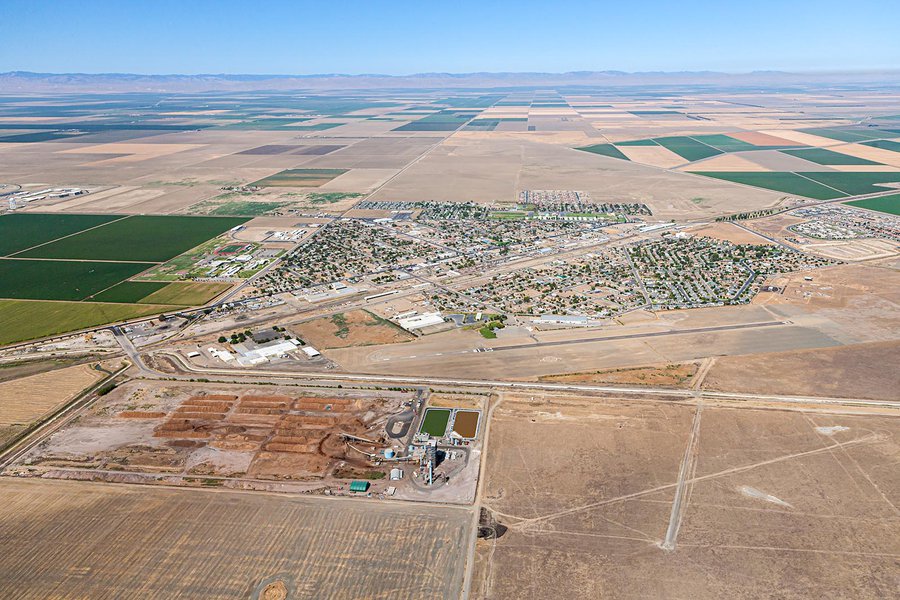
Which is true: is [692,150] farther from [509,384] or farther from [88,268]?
[88,268]

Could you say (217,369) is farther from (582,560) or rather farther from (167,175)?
(167,175)

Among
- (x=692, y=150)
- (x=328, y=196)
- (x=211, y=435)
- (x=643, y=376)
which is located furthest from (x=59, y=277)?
(x=692, y=150)

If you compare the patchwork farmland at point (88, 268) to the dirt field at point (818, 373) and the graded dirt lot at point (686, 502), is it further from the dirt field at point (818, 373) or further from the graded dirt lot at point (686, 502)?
the dirt field at point (818, 373)

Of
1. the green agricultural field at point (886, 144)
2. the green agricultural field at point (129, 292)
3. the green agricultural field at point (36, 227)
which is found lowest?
the green agricultural field at point (129, 292)

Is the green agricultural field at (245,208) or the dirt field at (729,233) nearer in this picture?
the dirt field at (729,233)

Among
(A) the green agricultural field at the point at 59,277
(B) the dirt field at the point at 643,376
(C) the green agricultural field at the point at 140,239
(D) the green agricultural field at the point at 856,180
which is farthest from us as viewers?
(D) the green agricultural field at the point at 856,180

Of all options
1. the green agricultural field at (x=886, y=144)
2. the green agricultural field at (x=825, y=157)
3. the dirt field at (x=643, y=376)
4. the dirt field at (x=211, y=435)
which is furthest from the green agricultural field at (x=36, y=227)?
the green agricultural field at (x=886, y=144)
